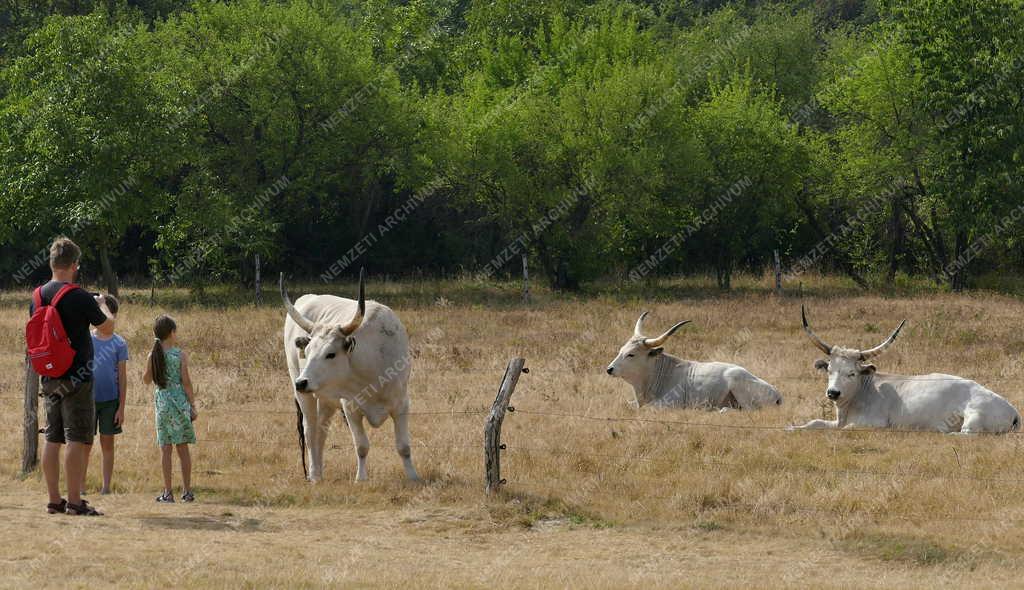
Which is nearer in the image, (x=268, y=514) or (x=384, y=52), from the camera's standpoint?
(x=268, y=514)

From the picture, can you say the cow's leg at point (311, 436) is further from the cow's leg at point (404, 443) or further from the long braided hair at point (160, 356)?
the long braided hair at point (160, 356)

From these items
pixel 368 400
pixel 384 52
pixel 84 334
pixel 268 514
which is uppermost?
pixel 384 52

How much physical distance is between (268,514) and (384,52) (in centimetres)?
4093

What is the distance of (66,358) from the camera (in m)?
8.48

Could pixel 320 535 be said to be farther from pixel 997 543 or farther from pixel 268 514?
pixel 997 543

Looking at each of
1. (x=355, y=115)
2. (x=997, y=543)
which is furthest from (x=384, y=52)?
(x=997, y=543)

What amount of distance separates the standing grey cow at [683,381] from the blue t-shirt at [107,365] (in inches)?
273

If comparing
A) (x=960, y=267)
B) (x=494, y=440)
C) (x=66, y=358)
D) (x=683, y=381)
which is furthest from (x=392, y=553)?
(x=960, y=267)

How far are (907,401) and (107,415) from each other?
8.25 m

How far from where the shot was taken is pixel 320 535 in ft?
29.4

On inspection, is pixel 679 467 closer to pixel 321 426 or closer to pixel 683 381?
pixel 321 426

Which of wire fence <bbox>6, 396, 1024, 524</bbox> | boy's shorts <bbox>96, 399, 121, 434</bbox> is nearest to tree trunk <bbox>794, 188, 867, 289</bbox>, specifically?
wire fence <bbox>6, 396, 1024, 524</bbox>

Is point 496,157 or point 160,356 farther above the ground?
point 496,157

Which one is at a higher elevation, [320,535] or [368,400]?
[368,400]
